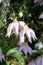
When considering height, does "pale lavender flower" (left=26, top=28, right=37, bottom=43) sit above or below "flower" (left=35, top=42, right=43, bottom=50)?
below

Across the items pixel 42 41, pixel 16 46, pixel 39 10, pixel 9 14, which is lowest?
pixel 16 46

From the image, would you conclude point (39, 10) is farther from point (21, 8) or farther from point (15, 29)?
point (15, 29)

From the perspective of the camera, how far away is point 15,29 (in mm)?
2174

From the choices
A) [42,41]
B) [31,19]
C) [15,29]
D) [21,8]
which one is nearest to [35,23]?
[31,19]

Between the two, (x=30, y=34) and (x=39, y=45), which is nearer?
(x=30, y=34)

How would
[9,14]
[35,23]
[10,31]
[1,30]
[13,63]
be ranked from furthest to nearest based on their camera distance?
[35,23]
[9,14]
[1,30]
[13,63]
[10,31]

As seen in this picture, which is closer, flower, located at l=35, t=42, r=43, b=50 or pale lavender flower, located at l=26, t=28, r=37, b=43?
pale lavender flower, located at l=26, t=28, r=37, b=43

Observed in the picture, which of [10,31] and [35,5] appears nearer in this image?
[10,31]

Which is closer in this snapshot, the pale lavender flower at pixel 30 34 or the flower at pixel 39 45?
the pale lavender flower at pixel 30 34

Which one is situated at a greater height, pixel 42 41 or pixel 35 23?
pixel 35 23

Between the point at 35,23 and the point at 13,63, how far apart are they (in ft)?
5.03

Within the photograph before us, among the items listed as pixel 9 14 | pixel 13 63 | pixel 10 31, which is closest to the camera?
pixel 10 31

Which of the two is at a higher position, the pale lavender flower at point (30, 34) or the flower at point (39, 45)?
the flower at point (39, 45)

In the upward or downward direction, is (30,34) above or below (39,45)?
below
